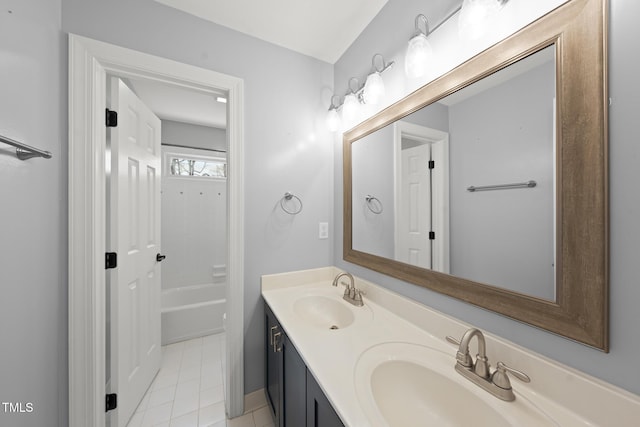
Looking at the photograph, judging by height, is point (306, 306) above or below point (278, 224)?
below

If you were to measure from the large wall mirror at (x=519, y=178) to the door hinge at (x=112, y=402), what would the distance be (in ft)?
5.46

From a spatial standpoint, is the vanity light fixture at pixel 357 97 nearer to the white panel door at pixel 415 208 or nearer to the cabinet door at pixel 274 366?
the white panel door at pixel 415 208

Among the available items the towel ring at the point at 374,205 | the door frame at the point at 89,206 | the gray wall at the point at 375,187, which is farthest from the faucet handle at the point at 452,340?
the door frame at the point at 89,206

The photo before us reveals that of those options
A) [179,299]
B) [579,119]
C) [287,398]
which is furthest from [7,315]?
[179,299]

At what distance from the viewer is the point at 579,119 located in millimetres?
580

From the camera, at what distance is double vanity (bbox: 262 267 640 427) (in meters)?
0.57

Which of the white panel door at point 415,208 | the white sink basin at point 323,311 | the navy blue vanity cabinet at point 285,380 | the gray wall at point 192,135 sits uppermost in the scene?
the gray wall at point 192,135

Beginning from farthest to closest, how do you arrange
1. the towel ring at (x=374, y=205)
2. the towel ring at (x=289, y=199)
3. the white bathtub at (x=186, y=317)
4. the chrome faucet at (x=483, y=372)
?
the white bathtub at (x=186, y=317)
the towel ring at (x=289, y=199)
the towel ring at (x=374, y=205)
the chrome faucet at (x=483, y=372)

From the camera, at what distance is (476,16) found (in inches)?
29.2

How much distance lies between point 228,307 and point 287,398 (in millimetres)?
622

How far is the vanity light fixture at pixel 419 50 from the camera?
0.92 meters

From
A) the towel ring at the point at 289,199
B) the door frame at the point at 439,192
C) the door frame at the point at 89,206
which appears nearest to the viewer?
the door frame at the point at 439,192

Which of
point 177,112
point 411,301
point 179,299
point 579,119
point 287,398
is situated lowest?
point 179,299

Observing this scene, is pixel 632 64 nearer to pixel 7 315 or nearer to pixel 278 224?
pixel 278 224
